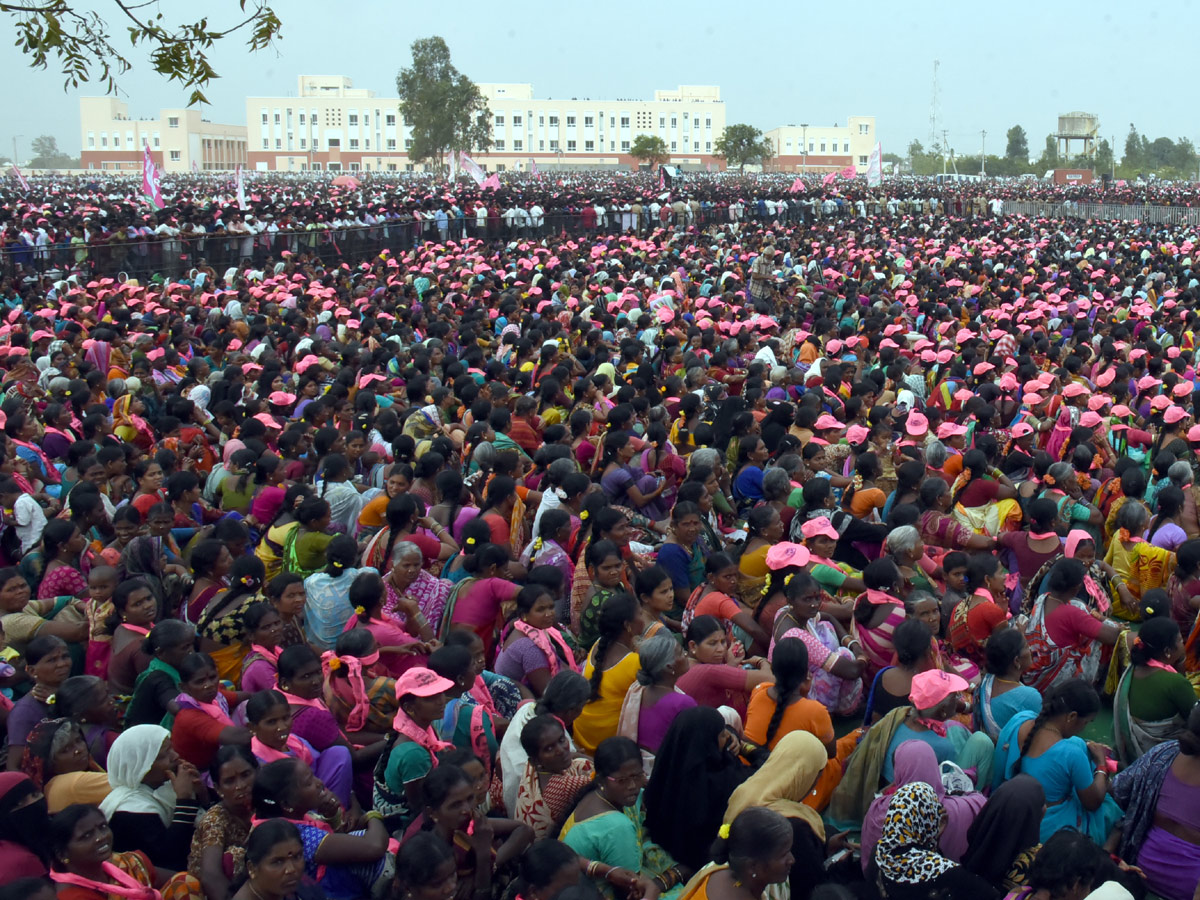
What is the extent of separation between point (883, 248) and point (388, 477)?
1758 cm

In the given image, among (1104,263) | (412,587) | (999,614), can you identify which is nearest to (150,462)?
(412,587)

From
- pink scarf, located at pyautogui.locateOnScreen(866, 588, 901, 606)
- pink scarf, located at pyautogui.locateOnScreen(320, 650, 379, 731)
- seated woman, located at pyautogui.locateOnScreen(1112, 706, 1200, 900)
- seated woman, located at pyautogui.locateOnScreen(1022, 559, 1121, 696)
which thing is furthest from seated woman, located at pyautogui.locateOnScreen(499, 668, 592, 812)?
seated woman, located at pyautogui.locateOnScreen(1022, 559, 1121, 696)

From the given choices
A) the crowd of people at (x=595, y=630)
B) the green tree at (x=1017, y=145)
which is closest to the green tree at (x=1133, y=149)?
the green tree at (x=1017, y=145)

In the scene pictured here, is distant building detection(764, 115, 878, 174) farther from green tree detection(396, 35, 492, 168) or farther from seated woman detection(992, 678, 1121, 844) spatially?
seated woman detection(992, 678, 1121, 844)

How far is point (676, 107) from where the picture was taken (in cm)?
11844

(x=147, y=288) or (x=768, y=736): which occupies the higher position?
(x=147, y=288)

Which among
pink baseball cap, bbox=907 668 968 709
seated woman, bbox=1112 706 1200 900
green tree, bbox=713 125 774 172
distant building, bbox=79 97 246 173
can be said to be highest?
distant building, bbox=79 97 246 173

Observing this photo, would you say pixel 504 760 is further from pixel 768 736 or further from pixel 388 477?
pixel 388 477

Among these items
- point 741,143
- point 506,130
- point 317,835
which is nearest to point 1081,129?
point 741,143

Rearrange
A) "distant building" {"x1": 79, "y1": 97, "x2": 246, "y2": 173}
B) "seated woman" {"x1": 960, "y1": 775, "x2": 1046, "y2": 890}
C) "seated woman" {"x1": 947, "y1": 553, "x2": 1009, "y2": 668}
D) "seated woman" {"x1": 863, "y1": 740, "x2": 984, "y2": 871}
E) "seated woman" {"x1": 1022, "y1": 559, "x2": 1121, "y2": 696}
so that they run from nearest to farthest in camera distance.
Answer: "seated woman" {"x1": 960, "y1": 775, "x2": 1046, "y2": 890}, "seated woman" {"x1": 863, "y1": 740, "x2": 984, "y2": 871}, "seated woman" {"x1": 1022, "y1": 559, "x2": 1121, "y2": 696}, "seated woman" {"x1": 947, "y1": 553, "x2": 1009, "y2": 668}, "distant building" {"x1": 79, "y1": 97, "x2": 246, "y2": 173}

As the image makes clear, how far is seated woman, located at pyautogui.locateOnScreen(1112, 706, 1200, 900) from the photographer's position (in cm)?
371

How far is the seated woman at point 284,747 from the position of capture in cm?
379

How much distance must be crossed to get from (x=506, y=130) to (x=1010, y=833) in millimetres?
118883

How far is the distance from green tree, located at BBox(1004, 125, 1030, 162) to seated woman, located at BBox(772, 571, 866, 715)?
11597 cm
